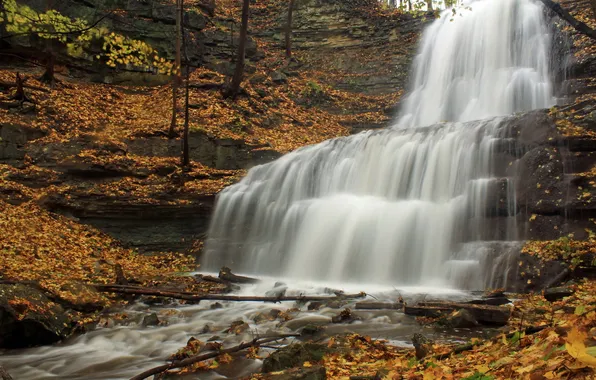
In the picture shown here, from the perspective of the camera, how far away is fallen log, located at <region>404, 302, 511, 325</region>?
5.74 m

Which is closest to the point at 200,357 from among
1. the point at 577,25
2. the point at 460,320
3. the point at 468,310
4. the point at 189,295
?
the point at 460,320

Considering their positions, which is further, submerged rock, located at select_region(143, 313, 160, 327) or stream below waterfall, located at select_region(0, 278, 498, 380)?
submerged rock, located at select_region(143, 313, 160, 327)

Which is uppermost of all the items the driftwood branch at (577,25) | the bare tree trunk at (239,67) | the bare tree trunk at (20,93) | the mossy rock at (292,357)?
the bare tree trunk at (239,67)

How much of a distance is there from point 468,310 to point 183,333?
14.5 ft

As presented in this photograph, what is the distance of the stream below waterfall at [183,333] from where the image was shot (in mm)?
5473

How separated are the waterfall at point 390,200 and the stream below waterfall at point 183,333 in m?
1.53

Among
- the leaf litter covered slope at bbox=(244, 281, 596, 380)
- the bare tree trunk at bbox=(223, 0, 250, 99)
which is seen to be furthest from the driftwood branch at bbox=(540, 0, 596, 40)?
the bare tree trunk at bbox=(223, 0, 250, 99)

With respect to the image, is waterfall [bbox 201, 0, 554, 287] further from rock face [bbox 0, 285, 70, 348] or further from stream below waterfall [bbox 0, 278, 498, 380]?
rock face [bbox 0, 285, 70, 348]

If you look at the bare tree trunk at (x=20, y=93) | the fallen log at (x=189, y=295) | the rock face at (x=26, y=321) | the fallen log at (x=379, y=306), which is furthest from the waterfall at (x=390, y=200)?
the bare tree trunk at (x=20, y=93)

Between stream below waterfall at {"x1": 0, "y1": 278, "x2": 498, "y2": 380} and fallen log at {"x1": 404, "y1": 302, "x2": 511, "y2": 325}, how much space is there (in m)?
0.21

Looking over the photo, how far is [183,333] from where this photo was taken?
6766 mm

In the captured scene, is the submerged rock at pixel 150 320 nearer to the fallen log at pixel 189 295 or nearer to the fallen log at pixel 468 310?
the fallen log at pixel 189 295

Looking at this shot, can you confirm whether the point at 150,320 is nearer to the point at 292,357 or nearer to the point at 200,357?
the point at 200,357

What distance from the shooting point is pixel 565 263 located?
7547mm
